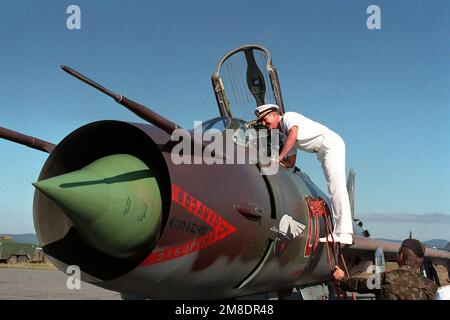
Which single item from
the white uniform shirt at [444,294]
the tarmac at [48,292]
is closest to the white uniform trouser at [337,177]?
the white uniform shirt at [444,294]

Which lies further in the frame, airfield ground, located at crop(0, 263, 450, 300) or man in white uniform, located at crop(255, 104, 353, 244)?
airfield ground, located at crop(0, 263, 450, 300)

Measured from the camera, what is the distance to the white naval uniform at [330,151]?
502cm

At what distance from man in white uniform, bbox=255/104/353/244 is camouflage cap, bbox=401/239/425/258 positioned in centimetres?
107

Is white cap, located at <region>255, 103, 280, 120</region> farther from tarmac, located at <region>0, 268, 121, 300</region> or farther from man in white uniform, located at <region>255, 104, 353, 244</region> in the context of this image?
tarmac, located at <region>0, 268, 121, 300</region>

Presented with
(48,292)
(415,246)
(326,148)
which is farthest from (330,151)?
(48,292)

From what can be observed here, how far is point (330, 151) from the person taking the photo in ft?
16.9

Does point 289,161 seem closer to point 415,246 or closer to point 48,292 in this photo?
point 415,246

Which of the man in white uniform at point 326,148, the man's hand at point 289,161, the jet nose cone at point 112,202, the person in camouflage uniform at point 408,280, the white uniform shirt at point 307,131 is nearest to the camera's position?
the jet nose cone at point 112,202

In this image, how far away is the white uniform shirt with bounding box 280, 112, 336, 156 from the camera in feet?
16.6

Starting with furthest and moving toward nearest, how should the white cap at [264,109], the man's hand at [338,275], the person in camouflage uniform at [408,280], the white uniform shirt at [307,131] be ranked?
the white cap at [264,109], the white uniform shirt at [307,131], the man's hand at [338,275], the person in camouflage uniform at [408,280]

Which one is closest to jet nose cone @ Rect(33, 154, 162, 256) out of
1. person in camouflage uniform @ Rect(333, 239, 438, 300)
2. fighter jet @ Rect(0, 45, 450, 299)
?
fighter jet @ Rect(0, 45, 450, 299)

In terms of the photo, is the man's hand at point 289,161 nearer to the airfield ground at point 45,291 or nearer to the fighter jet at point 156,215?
the fighter jet at point 156,215

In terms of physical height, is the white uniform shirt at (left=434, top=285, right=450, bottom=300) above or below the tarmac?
above
